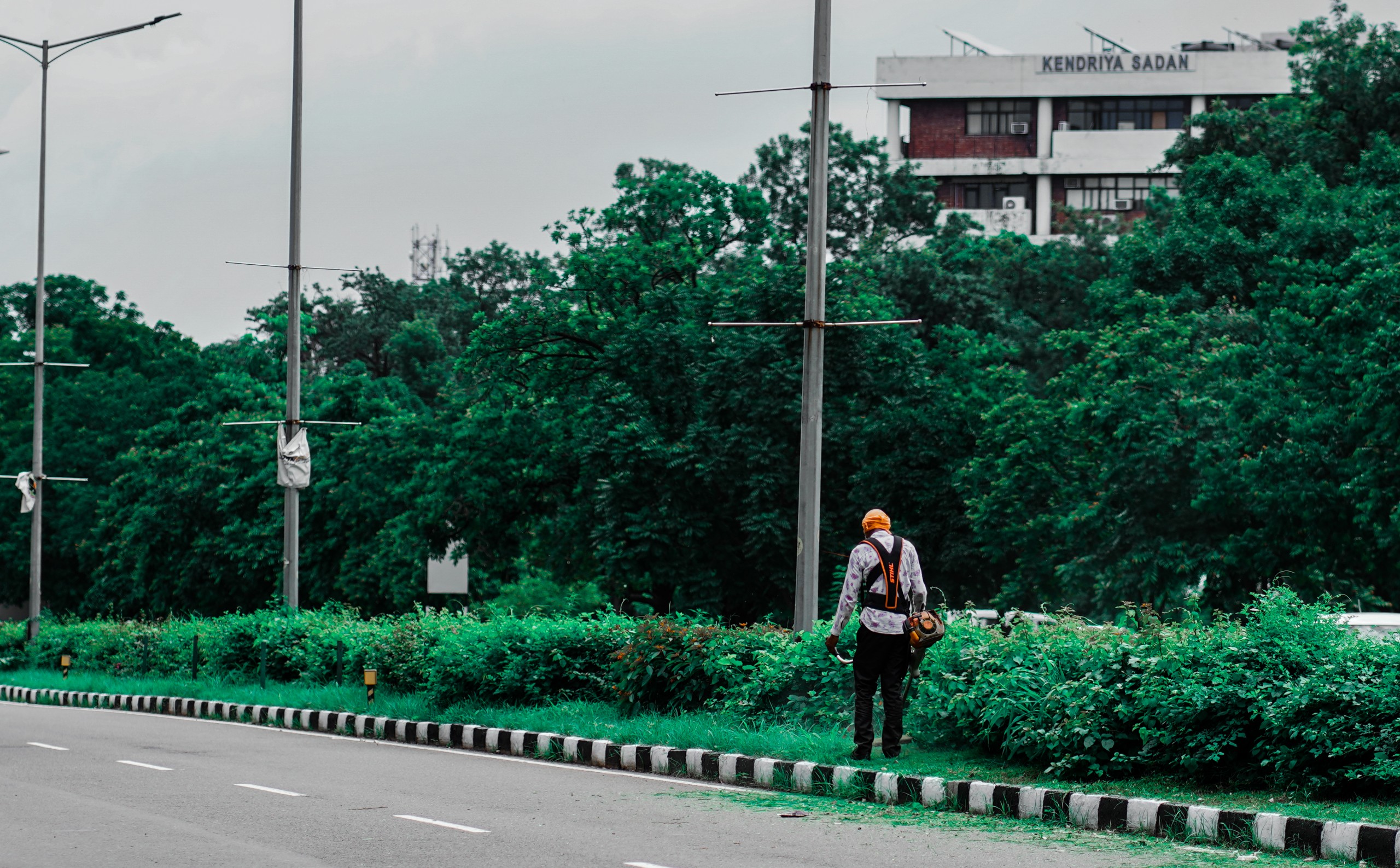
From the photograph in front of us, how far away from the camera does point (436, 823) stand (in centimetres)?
995

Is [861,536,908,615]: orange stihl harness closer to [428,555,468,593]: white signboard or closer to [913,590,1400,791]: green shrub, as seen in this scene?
[913,590,1400,791]: green shrub

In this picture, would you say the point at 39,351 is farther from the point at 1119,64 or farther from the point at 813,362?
the point at 1119,64

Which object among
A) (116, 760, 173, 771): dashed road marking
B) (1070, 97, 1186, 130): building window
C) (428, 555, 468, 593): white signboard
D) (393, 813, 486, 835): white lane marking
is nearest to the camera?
(393, 813, 486, 835): white lane marking

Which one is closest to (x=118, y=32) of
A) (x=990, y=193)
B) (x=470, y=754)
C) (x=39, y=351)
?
(x=39, y=351)

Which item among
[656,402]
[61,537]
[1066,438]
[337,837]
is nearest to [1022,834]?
[337,837]

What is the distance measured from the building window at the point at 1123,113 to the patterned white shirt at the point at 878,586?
2428 inches

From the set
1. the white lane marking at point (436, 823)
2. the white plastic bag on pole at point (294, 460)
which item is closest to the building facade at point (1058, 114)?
the white plastic bag on pole at point (294, 460)

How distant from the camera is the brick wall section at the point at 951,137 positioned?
70.6 m

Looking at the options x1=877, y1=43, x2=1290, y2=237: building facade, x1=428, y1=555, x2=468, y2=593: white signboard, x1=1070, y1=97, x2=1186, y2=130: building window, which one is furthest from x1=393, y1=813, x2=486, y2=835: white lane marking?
x1=1070, y1=97, x2=1186, y2=130: building window

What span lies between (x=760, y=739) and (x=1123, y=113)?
205 feet

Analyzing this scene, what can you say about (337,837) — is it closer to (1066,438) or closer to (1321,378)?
(1321,378)

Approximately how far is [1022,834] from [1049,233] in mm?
62063

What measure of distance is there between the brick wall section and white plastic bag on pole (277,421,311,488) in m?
51.5

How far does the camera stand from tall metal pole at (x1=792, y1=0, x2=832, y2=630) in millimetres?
15016
